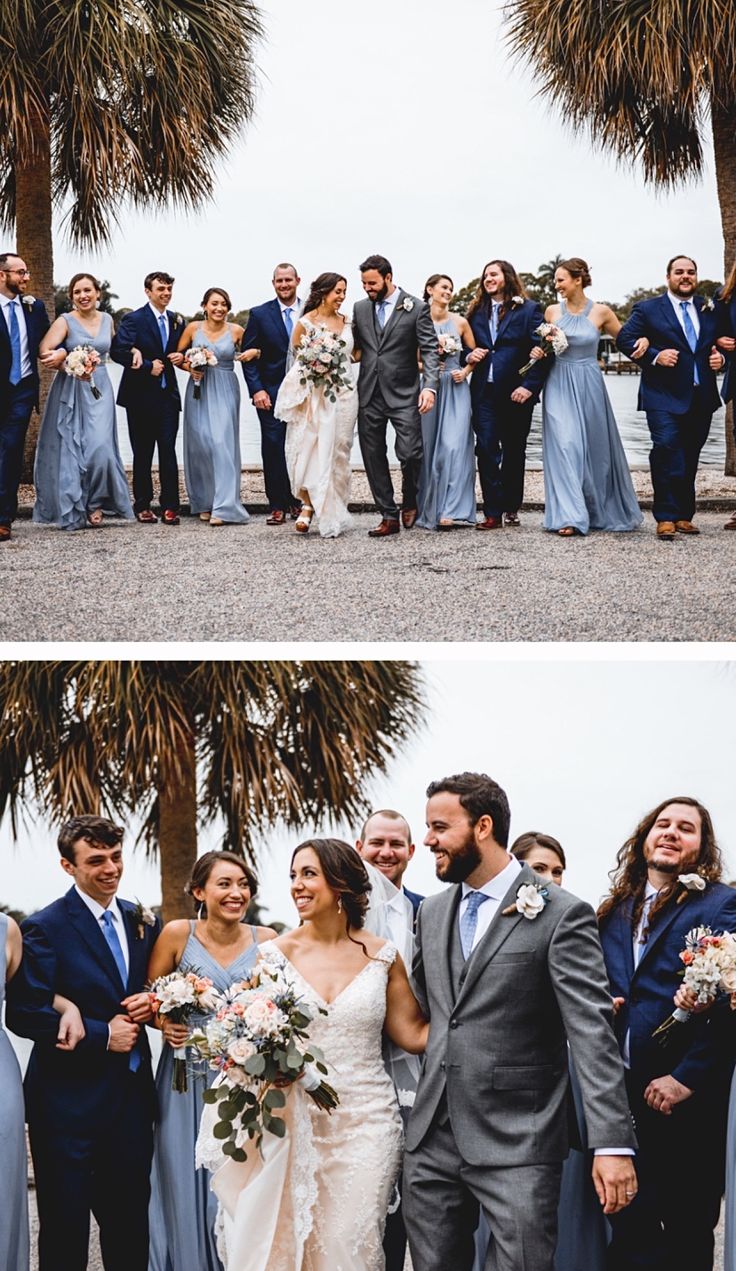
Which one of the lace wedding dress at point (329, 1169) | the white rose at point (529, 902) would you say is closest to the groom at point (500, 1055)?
the white rose at point (529, 902)

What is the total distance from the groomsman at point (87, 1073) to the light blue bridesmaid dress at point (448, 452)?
4.51 m

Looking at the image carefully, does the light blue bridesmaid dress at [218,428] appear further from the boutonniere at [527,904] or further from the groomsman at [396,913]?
the boutonniere at [527,904]

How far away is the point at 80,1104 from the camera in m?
4.70

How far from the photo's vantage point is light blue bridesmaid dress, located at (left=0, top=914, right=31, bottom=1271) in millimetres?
4504

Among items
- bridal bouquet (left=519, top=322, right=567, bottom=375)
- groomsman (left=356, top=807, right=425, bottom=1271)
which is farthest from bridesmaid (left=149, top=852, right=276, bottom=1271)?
bridal bouquet (left=519, top=322, right=567, bottom=375)

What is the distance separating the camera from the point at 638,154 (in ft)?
35.7

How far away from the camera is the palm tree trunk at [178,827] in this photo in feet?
29.8

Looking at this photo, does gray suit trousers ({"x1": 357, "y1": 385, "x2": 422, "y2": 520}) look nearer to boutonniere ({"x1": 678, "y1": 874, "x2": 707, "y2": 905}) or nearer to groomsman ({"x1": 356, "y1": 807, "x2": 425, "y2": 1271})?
groomsman ({"x1": 356, "y1": 807, "x2": 425, "y2": 1271})

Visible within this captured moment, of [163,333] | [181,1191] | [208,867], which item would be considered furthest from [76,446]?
[181,1191]

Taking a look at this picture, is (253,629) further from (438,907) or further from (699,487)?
(699,487)

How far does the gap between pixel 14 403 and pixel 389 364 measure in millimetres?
2231

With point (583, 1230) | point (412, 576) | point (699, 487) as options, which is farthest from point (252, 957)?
point (699, 487)

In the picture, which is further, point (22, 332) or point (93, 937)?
point (22, 332)

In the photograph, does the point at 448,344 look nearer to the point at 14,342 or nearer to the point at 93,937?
the point at 14,342
